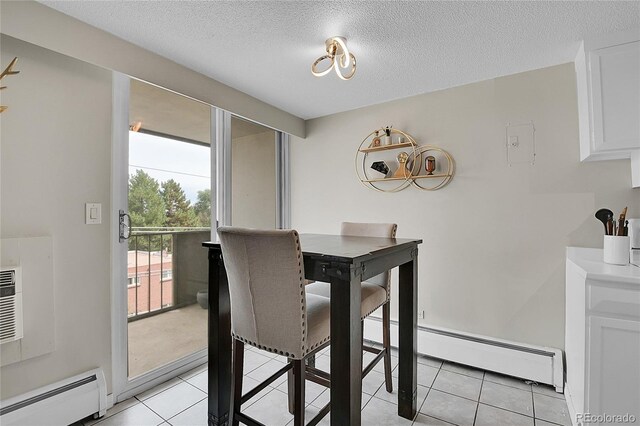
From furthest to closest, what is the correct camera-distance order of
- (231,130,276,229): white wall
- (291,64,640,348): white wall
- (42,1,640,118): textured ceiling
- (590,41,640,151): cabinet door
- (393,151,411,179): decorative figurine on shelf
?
1. (231,130,276,229): white wall
2. (393,151,411,179): decorative figurine on shelf
3. (291,64,640,348): white wall
4. (590,41,640,151): cabinet door
5. (42,1,640,118): textured ceiling

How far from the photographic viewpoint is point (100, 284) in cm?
187

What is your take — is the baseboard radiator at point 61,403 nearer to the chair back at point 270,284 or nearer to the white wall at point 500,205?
the chair back at point 270,284

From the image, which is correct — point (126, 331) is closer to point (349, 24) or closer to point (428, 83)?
point (349, 24)

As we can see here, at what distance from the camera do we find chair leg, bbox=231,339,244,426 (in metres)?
1.50

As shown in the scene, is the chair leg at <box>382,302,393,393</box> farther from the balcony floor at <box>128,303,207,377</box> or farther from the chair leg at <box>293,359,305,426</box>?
the balcony floor at <box>128,303,207,377</box>

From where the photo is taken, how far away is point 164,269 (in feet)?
7.55

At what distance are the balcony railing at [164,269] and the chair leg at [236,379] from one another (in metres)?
1.03

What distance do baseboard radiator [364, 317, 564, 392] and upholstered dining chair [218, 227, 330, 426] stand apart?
145 centimetres

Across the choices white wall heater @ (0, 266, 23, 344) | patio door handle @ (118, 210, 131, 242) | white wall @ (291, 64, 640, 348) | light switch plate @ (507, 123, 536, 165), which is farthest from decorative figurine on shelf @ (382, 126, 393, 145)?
white wall heater @ (0, 266, 23, 344)

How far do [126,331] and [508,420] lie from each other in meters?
2.44

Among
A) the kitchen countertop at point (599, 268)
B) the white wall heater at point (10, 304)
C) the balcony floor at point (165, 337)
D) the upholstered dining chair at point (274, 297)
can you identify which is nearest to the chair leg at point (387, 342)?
the upholstered dining chair at point (274, 297)

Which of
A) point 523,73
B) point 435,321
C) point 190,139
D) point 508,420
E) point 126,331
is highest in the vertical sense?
point 523,73

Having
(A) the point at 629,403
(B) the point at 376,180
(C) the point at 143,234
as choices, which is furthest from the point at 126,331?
(A) the point at 629,403

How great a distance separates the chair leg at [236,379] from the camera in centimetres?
150
